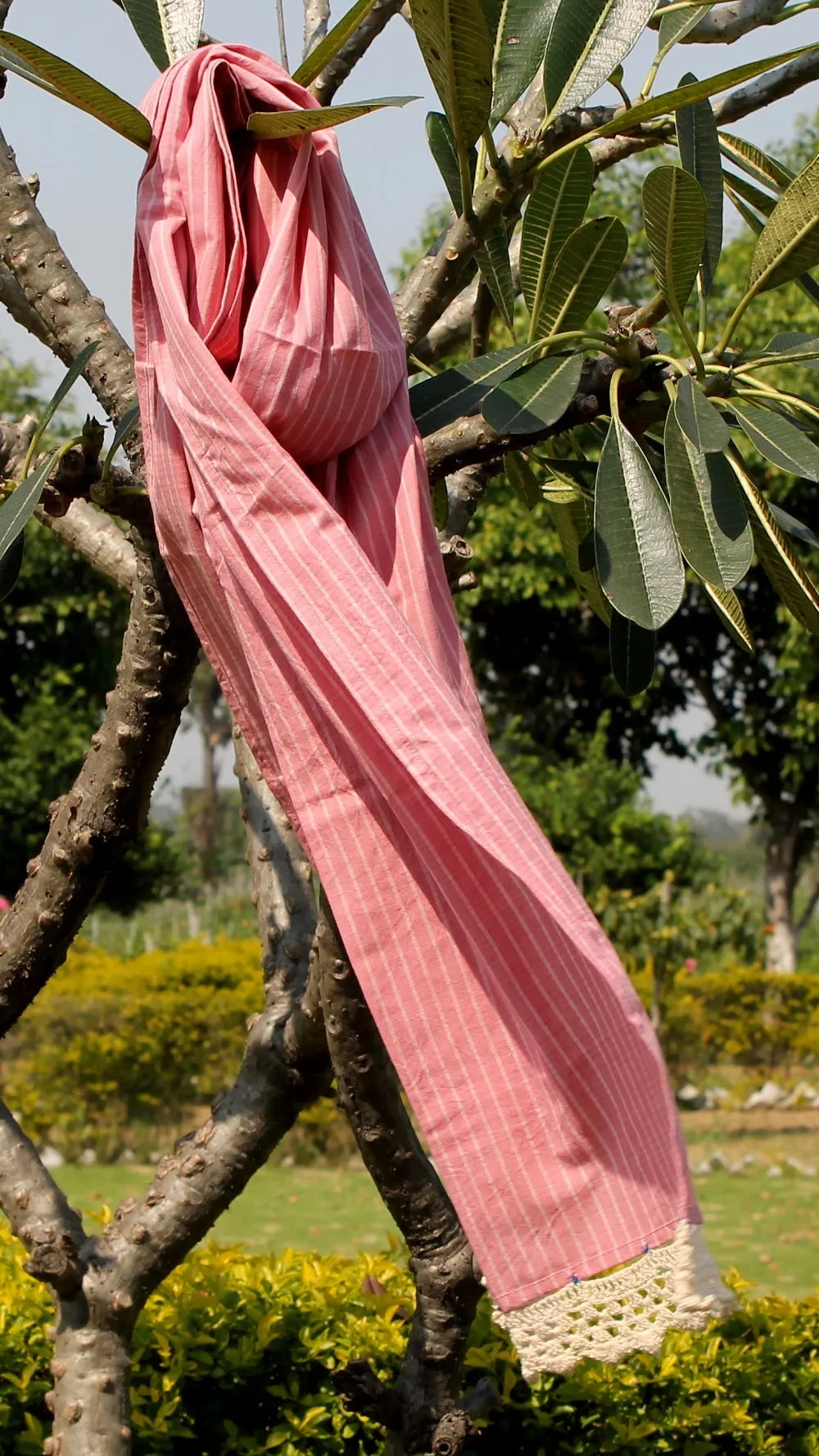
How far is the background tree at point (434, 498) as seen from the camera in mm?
1349

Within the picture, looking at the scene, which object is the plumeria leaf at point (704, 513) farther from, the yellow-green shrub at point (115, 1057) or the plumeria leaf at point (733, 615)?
the yellow-green shrub at point (115, 1057)

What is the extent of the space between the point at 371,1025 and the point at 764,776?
11650 mm

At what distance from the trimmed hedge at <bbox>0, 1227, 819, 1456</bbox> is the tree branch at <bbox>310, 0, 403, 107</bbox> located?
81.2 inches

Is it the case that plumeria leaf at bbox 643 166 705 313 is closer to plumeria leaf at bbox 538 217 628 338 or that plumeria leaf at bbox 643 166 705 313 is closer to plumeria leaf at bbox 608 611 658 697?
plumeria leaf at bbox 538 217 628 338

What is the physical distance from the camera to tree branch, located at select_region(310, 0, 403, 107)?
2084 millimetres

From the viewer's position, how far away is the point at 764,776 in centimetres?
1288

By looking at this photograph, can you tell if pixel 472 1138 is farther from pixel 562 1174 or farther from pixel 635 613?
pixel 635 613

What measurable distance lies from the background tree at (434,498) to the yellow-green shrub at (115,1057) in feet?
19.1

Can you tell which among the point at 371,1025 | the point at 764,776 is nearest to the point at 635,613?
the point at 371,1025

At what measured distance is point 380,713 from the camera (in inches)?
49.0

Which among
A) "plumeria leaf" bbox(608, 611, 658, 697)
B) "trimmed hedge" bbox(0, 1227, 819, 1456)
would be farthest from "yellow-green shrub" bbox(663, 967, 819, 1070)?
"plumeria leaf" bbox(608, 611, 658, 697)

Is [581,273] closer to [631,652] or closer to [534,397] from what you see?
[534,397]

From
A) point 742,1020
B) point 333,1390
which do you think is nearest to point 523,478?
point 333,1390

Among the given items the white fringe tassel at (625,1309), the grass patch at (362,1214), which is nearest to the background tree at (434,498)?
the white fringe tassel at (625,1309)
